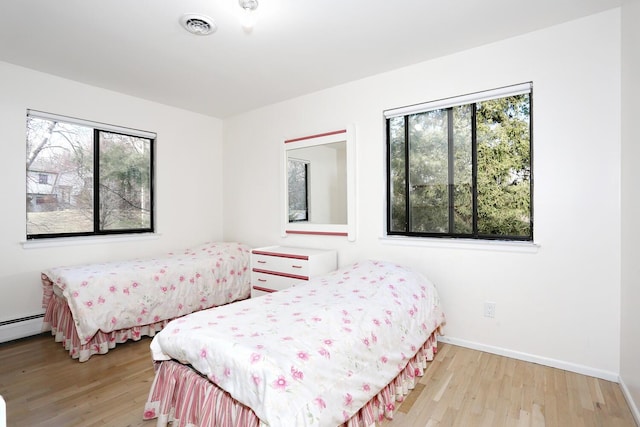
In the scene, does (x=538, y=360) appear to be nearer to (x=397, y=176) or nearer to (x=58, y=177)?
(x=397, y=176)

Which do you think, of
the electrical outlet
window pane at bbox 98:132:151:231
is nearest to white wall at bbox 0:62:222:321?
window pane at bbox 98:132:151:231

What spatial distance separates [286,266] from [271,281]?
0.89ft

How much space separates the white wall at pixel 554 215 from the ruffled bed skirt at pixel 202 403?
1.00m

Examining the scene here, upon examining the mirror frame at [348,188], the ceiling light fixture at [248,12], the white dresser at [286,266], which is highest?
the ceiling light fixture at [248,12]

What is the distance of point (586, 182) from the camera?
2.16 m

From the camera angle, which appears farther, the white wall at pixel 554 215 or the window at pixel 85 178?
the window at pixel 85 178

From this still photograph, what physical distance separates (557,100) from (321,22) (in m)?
1.73

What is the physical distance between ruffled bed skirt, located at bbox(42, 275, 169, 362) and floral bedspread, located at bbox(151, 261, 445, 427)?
137 cm

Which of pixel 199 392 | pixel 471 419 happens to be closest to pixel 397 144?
pixel 471 419

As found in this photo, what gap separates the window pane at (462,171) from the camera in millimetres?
2688

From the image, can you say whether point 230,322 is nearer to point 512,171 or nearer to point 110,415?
point 110,415

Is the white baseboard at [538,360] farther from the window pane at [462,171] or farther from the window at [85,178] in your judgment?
the window at [85,178]

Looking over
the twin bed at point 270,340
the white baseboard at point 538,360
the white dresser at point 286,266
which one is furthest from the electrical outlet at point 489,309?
the white dresser at point 286,266

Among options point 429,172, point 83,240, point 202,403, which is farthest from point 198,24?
point 83,240
